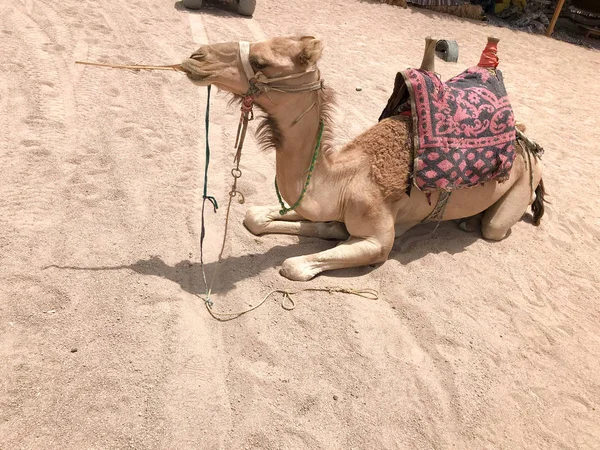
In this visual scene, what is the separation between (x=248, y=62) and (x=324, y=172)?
973 mm

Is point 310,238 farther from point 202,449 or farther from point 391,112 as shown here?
point 202,449

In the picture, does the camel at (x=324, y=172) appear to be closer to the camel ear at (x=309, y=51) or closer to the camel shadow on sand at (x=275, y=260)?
the camel ear at (x=309, y=51)

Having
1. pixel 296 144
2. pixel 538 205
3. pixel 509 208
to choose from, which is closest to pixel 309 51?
pixel 296 144

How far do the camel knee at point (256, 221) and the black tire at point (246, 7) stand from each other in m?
6.43

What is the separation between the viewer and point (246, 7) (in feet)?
29.8

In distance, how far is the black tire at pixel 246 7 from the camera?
9.02m

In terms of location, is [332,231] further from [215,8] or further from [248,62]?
[215,8]

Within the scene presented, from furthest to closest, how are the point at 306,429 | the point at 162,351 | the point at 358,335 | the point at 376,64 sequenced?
the point at 376,64 < the point at 358,335 < the point at 162,351 < the point at 306,429

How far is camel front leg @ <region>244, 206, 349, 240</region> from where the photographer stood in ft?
12.9

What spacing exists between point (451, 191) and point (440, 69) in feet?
19.5

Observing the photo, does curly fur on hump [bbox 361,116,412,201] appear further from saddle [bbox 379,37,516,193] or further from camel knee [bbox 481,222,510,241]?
camel knee [bbox 481,222,510,241]

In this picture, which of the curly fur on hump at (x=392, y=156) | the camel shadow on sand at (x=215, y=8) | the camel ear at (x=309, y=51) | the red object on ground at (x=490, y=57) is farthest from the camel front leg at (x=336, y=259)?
the camel shadow on sand at (x=215, y=8)

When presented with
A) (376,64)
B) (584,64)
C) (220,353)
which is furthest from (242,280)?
(584,64)

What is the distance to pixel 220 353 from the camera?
286 centimetres
